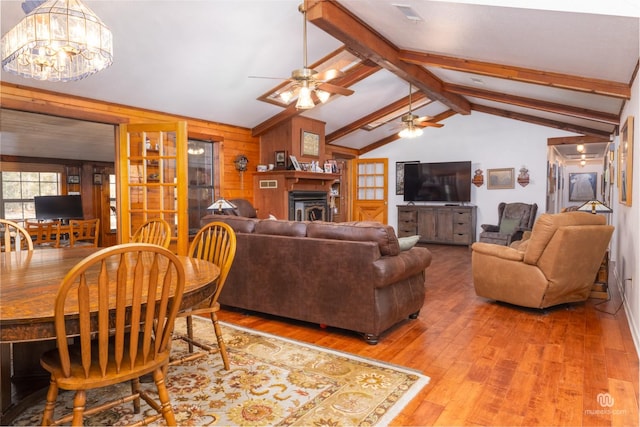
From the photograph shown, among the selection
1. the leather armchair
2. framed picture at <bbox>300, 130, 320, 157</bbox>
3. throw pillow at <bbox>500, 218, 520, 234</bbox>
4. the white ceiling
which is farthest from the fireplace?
throw pillow at <bbox>500, 218, 520, 234</bbox>

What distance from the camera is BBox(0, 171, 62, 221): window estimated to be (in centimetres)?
728

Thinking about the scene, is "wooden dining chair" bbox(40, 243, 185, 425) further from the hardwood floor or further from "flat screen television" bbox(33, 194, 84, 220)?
"flat screen television" bbox(33, 194, 84, 220)

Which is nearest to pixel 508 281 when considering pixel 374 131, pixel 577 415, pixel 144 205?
pixel 577 415

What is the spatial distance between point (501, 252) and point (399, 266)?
1398 millimetres

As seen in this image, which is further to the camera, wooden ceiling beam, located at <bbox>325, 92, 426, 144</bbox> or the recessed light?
wooden ceiling beam, located at <bbox>325, 92, 426, 144</bbox>

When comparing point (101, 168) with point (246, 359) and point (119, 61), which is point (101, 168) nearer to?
point (119, 61)

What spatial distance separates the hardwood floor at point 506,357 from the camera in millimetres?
2113

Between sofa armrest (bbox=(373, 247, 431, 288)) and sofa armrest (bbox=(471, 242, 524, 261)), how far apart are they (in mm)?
818

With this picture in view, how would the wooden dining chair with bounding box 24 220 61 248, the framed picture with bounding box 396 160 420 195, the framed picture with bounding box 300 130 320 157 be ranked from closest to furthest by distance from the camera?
the wooden dining chair with bounding box 24 220 61 248 → the framed picture with bounding box 300 130 320 157 → the framed picture with bounding box 396 160 420 195

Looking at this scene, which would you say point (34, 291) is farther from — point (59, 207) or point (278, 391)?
point (59, 207)

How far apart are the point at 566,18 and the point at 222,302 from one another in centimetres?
359

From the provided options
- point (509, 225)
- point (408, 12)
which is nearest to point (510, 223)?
point (509, 225)

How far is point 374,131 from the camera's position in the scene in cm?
924

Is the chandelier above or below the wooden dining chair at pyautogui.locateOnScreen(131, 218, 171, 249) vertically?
above
